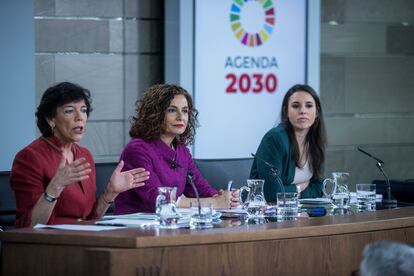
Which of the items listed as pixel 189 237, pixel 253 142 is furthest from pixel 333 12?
pixel 189 237

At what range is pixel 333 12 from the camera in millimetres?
7934

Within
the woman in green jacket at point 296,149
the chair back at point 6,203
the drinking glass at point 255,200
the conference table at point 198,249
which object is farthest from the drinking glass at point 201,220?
the woman in green jacket at point 296,149

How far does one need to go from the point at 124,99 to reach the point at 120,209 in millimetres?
2367

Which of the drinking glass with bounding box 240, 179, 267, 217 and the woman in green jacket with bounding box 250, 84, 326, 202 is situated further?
the woman in green jacket with bounding box 250, 84, 326, 202

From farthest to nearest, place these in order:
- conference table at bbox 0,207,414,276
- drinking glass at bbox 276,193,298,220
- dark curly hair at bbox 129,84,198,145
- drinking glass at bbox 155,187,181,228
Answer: dark curly hair at bbox 129,84,198,145
drinking glass at bbox 276,193,298,220
drinking glass at bbox 155,187,181,228
conference table at bbox 0,207,414,276

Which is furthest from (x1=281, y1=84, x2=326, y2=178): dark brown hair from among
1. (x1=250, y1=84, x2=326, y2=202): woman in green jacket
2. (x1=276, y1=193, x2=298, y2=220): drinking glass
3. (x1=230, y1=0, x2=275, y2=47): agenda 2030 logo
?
(x1=230, y1=0, x2=275, y2=47): agenda 2030 logo

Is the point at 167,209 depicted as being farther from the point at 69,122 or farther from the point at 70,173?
the point at 69,122

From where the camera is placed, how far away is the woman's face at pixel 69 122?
4375 millimetres

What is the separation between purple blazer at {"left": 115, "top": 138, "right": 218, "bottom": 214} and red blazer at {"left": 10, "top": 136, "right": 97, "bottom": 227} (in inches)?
9.6

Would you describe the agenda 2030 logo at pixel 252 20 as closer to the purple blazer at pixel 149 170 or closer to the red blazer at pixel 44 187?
the purple blazer at pixel 149 170

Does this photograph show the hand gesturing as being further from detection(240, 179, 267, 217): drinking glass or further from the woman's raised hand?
detection(240, 179, 267, 217): drinking glass

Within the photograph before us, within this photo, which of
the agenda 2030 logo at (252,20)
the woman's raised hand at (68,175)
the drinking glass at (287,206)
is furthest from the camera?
the agenda 2030 logo at (252,20)

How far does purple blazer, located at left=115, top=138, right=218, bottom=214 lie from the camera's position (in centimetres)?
457

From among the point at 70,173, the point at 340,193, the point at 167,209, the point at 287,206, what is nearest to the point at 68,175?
the point at 70,173
